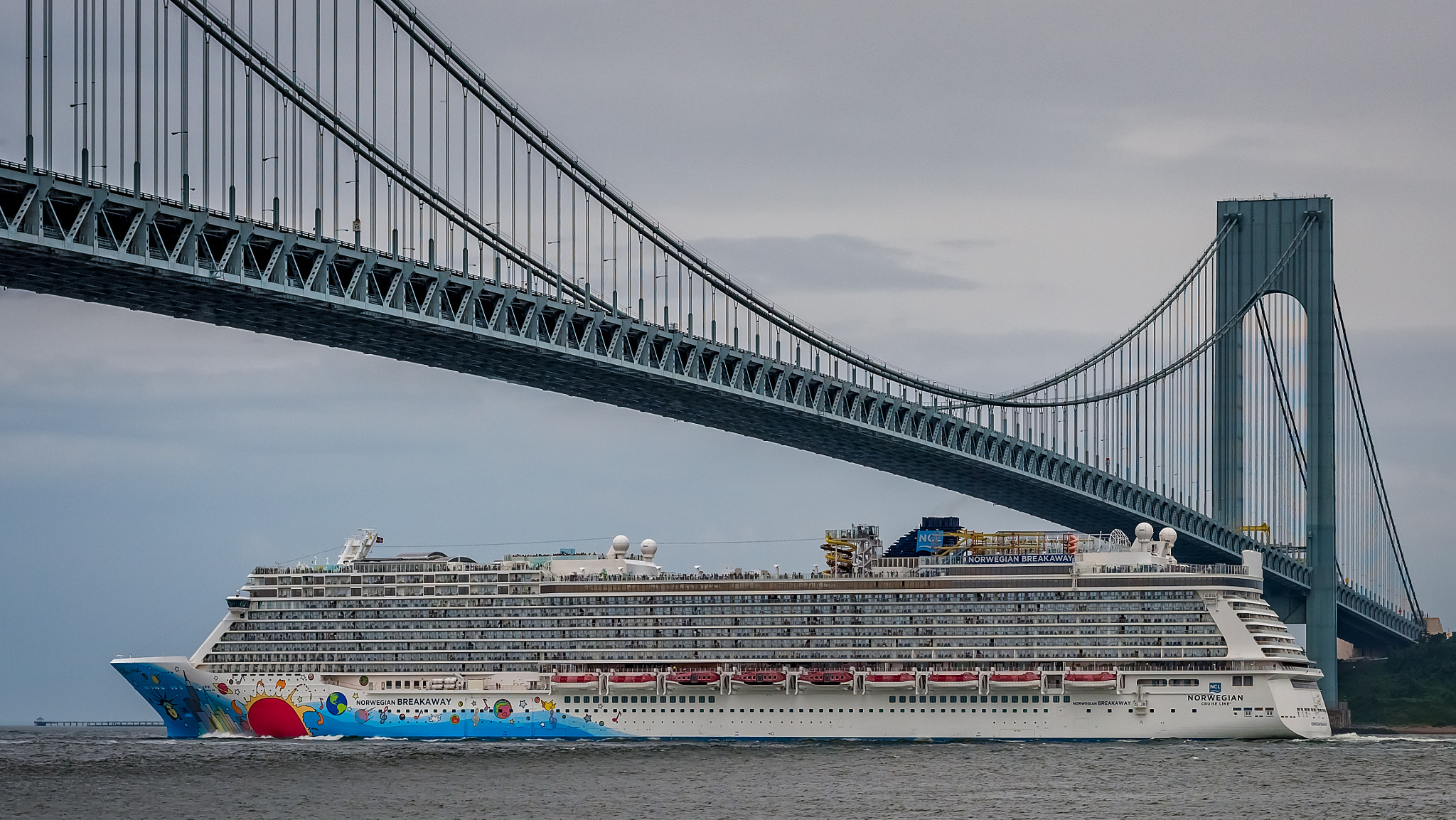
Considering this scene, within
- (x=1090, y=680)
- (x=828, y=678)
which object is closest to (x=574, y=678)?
(x=828, y=678)

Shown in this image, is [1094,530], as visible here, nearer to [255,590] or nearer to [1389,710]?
[1389,710]

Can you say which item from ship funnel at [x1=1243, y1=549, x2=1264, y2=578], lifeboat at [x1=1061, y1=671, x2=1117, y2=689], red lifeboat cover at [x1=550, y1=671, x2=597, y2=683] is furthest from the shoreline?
red lifeboat cover at [x1=550, y1=671, x2=597, y2=683]

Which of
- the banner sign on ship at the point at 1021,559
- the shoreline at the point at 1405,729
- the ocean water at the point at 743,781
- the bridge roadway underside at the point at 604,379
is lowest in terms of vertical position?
the ocean water at the point at 743,781

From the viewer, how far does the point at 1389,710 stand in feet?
284

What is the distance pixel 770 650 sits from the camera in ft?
198

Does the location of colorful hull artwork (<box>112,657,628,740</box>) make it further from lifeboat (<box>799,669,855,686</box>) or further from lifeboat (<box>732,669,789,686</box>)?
lifeboat (<box>799,669,855,686</box>)

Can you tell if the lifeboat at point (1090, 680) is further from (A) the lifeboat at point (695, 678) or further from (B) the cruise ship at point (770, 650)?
(A) the lifeboat at point (695, 678)

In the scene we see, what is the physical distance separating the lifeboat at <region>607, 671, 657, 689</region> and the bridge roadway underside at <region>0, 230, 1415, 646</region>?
6992mm

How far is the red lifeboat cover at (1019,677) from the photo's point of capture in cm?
5750

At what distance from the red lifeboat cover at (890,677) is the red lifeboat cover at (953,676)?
23.6 inches

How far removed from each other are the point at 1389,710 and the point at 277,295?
188 feet

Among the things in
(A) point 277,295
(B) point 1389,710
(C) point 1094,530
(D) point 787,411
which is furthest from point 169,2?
(B) point 1389,710

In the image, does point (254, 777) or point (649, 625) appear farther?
point (649, 625)

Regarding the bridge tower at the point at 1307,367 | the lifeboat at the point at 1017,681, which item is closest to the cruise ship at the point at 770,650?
the lifeboat at the point at 1017,681
